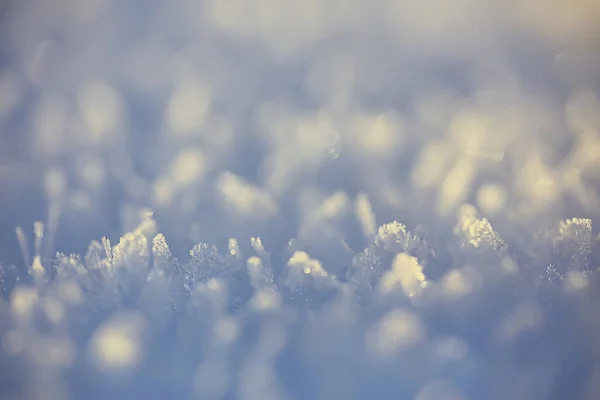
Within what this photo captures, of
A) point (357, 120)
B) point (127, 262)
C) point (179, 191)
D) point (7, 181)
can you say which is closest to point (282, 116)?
point (357, 120)

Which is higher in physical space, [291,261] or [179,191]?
[179,191]

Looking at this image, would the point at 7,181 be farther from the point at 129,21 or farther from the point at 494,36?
the point at 494,36

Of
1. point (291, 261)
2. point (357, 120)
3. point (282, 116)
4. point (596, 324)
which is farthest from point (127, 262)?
point (596, 324)

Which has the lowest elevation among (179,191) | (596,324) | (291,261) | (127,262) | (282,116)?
(596,324)

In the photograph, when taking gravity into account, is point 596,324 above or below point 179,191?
below

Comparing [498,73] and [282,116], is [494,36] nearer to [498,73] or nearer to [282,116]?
[498,73]

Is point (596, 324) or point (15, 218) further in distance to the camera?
point (15, 218)
